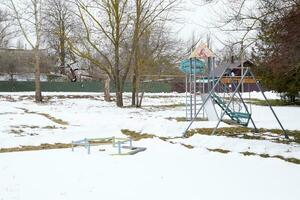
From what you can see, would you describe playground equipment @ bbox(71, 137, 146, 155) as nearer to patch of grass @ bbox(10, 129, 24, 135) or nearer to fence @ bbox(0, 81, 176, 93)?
patch of grass @ bbox(10, 129, 24, 135)

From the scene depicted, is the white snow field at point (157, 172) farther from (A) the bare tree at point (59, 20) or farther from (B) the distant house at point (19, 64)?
(B) the distant house at point (19, 64)

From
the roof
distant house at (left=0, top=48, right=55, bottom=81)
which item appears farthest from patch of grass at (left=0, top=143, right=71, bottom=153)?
distant house at (left=0, top=48, right=55, bottom=81)

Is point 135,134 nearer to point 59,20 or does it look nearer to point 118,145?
point 118,145

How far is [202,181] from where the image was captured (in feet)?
24.9

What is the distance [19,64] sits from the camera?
61.2 metres

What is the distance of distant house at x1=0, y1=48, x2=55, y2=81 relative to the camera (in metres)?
59.8

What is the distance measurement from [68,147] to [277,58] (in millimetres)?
5940

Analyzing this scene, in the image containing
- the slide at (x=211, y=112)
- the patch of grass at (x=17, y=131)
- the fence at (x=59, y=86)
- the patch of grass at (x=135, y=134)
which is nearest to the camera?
the patch of grass at (x=135, y=134)

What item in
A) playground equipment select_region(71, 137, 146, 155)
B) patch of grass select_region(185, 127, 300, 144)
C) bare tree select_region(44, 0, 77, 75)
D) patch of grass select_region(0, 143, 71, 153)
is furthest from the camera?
bare tree select_region(44, 0, 77, 75)

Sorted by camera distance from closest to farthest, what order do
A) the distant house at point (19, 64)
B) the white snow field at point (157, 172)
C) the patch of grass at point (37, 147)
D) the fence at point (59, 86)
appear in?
the white snow field at point (157, 172), the patch of grass at point (37, 147), the fence at point (59, 86), the distant house at point (19, 64)

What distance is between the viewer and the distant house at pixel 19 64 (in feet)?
196

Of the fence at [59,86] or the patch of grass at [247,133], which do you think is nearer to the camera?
the patch of grass at [247,133]

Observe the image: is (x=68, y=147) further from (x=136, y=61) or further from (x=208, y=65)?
(x=136, y=61)

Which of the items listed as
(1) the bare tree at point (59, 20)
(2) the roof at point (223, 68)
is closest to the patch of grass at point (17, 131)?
(2) the roof at point (223, 68)
